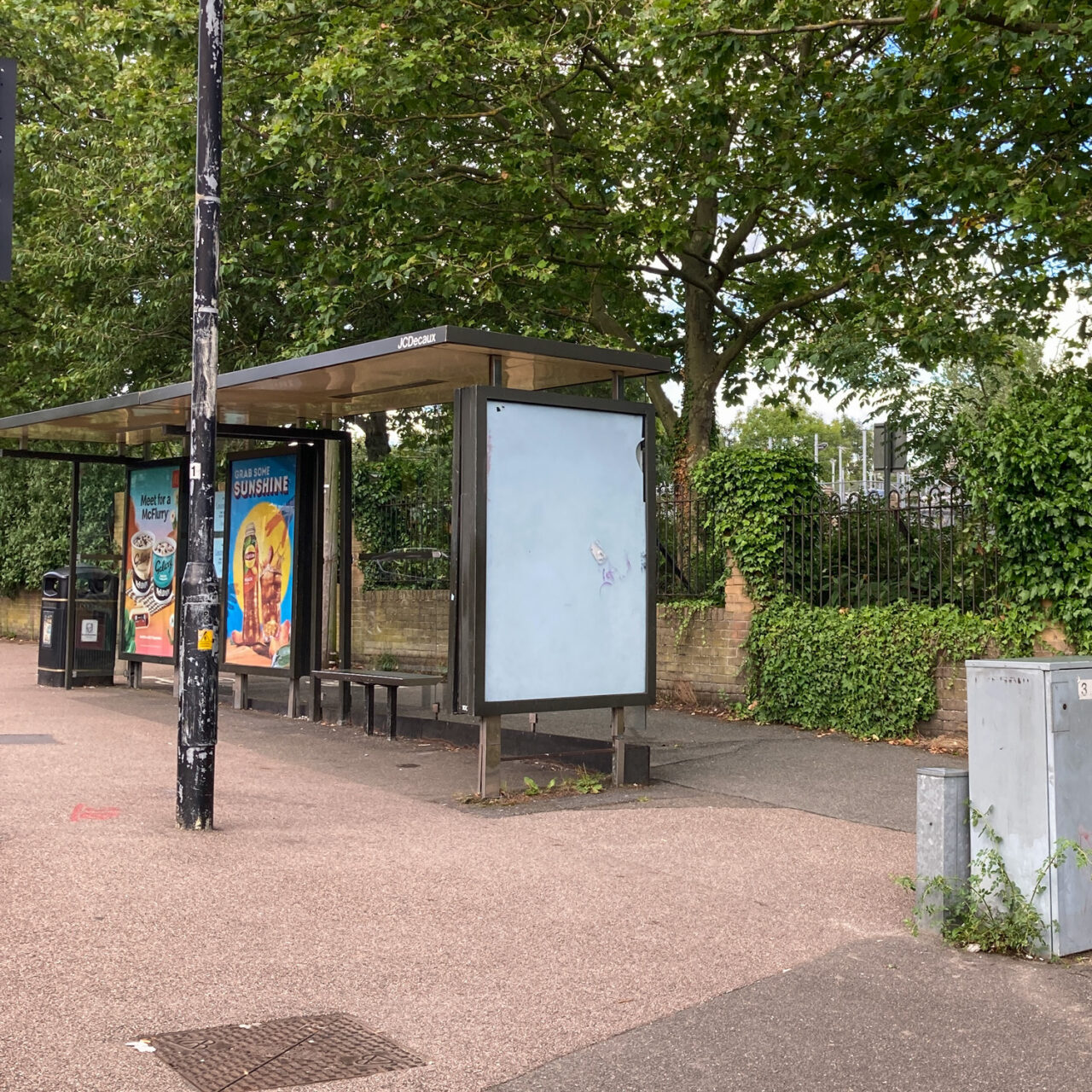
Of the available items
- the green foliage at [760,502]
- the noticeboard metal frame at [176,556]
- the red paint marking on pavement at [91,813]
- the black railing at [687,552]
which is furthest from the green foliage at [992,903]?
the noticeboard metal frame at [176,556]

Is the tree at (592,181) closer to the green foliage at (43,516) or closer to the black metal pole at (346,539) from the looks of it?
the black metal pole at (346,539)

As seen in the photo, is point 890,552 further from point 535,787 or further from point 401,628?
point 401,628

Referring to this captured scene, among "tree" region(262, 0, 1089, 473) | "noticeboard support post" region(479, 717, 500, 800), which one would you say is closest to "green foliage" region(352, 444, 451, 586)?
"tree" region(262, 0, 1089, 473)

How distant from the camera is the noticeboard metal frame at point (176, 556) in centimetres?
1424

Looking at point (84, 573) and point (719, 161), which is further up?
point (719, 161)

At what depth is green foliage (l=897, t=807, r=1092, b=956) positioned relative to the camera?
5254 mm

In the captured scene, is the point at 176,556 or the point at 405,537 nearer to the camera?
the point at 176,556

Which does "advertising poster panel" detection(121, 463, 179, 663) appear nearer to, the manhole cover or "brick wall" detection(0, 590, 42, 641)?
the manhole cover

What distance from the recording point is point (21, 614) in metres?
26.0

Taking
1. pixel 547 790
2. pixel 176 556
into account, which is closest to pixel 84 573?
pixel 176 556

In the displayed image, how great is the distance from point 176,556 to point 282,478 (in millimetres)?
2276

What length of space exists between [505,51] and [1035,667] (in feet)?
33.4

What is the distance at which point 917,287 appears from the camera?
13055mm

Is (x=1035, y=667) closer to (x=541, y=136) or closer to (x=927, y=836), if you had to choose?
(x=927, y=836)
